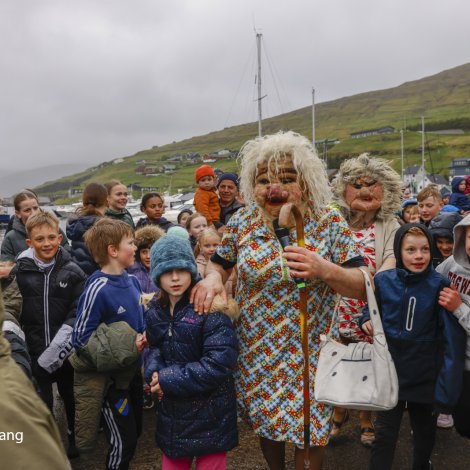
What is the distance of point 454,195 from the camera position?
8.26 meters

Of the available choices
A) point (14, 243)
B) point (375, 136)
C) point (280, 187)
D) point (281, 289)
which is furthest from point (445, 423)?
point (375, 136)

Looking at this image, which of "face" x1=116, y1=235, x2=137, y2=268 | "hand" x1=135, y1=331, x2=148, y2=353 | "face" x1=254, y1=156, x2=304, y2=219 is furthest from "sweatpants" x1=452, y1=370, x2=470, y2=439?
"face" x1=116, y1=235, x2=137, y2=268

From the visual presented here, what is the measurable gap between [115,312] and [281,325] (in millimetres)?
1411

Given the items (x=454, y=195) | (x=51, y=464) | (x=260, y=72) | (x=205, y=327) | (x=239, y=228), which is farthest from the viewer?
(x=260, y=72)

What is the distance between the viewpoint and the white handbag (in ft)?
8.09

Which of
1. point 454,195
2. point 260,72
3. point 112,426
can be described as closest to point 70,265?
point 112,426

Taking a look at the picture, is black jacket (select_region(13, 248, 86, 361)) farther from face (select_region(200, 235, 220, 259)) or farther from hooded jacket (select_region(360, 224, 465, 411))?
hooded jacket (select_region(360, 224, 465, 411))

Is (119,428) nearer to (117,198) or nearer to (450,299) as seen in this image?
(450,299)

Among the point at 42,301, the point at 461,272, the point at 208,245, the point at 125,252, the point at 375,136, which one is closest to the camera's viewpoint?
the point at 461,272

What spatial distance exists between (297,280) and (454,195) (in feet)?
23.0

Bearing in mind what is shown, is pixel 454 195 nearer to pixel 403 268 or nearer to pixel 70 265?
pixel 403 268

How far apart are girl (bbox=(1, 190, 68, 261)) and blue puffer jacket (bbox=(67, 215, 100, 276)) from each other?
0.46 ft

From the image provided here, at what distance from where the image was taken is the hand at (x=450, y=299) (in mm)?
2965

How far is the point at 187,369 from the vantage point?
2545 mm
